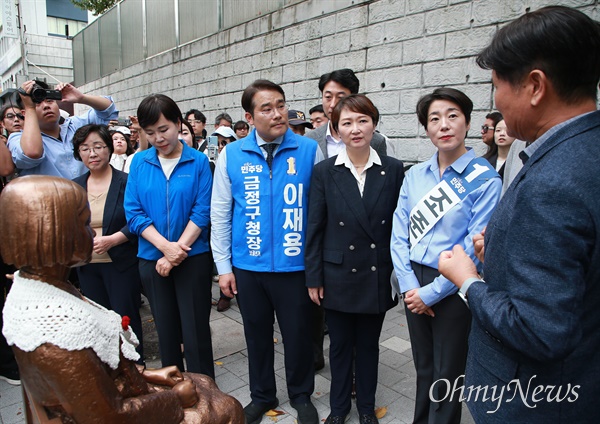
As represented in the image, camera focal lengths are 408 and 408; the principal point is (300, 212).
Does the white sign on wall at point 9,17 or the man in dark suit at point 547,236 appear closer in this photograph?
the man in dark suit at point 547,236

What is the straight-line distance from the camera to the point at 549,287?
1071mm

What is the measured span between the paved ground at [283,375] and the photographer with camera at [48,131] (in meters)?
1.82

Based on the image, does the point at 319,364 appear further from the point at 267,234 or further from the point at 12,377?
the point at 12,377

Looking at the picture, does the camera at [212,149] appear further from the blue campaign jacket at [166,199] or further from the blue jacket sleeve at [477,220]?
the blue jacket sleeve at [477,220]

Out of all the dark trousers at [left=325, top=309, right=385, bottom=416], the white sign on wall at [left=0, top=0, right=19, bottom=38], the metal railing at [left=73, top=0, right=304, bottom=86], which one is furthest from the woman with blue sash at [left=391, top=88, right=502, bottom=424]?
the white sign on wall at [left=0, top=0, right=19, bottom=38]

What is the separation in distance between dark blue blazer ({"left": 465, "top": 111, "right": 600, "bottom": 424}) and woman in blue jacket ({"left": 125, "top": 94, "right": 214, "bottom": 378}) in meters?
→ 2.04

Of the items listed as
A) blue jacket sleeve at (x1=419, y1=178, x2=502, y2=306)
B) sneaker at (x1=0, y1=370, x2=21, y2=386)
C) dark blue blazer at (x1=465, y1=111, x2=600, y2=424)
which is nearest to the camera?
dark blue blazer at (x1=465, y1=111, x2=600, y2=424)

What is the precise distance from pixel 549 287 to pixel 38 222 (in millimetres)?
1489

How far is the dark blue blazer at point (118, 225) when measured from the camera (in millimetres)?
3172

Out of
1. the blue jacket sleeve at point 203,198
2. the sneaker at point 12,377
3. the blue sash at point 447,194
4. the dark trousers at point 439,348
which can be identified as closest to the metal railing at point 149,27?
the blue jacket sleeve at point 203,198

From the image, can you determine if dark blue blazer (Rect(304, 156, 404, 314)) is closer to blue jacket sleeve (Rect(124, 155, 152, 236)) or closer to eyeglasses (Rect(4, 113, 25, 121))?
blue jacket sleeve (Rect(124, 155, 152, 236))

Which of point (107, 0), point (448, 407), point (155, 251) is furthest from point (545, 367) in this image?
point (107, 0)

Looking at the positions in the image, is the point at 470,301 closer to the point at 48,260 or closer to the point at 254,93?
the point at 48,260

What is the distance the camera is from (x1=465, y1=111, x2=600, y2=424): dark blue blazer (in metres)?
1.06
